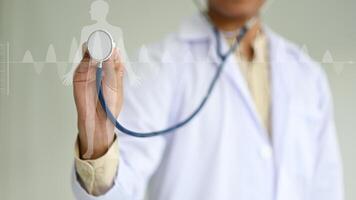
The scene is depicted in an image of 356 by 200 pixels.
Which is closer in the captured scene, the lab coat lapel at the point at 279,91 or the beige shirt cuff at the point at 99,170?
the beige shirt cuff at the point at 99,170

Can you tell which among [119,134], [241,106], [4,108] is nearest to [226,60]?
[241,106]

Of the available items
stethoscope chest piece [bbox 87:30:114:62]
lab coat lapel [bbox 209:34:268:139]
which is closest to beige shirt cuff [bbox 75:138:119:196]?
stethoscope chest piece [bbox 87:30:114:62]

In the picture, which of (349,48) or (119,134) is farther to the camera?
(349,48)

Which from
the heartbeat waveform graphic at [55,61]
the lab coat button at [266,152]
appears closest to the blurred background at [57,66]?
the heartbeat waveform graphic at [55,61]

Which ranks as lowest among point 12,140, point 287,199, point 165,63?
point 287,199

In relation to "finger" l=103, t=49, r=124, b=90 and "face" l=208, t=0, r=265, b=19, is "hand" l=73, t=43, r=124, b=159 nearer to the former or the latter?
"finger" l=103, t=49, r=124, b=90

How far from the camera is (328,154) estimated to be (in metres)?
0.73

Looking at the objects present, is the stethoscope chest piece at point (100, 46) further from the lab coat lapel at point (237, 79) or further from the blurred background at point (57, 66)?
the lab coat lapel at point (237, 79)

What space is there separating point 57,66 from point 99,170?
0.21 meters

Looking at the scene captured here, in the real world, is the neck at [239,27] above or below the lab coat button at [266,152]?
above

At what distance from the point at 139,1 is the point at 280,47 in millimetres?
243

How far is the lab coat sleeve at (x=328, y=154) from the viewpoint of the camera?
0.73 metres

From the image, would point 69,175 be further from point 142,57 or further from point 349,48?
point 349,48

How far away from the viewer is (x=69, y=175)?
678 millimetres
